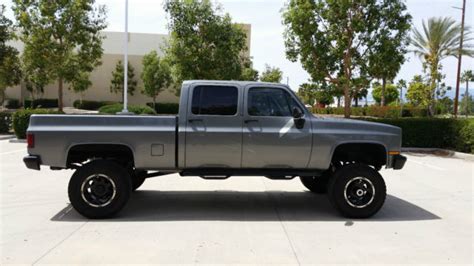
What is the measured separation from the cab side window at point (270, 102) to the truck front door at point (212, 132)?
23 cm

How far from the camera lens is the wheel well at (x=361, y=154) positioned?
6.41 meters

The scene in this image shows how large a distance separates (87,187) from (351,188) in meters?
3.82

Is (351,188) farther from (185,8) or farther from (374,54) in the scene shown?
(185,8)

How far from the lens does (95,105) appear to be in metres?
46.4

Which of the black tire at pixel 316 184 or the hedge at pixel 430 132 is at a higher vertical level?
the hedge at pixel 430 132

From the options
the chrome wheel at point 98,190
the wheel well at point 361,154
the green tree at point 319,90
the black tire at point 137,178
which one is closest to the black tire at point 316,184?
the wheel well at point 361,154

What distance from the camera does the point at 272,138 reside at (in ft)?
20.1

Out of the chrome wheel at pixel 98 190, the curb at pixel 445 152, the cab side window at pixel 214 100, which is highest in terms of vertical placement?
the cab side window at pixel 214 100

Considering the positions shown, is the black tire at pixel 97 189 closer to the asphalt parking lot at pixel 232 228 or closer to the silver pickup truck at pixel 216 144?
the silver pickup truck at pixel 216 144

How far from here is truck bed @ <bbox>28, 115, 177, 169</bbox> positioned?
585cm

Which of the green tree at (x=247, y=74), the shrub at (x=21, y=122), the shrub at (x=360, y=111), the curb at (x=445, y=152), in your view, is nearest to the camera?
the curb at (x=445, y=152)

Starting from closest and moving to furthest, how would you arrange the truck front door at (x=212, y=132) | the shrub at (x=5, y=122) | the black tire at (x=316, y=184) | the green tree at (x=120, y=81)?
the truck front door at (x=212, y=132), the black tire at (x=316, y=184), the shrub at (x=5, y=122), the green tree at (x=120, y=81)

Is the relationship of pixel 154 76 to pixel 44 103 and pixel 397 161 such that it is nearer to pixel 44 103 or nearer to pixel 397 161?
pixel 44 103

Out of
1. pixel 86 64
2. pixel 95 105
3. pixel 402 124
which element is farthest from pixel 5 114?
pixel 95 105
